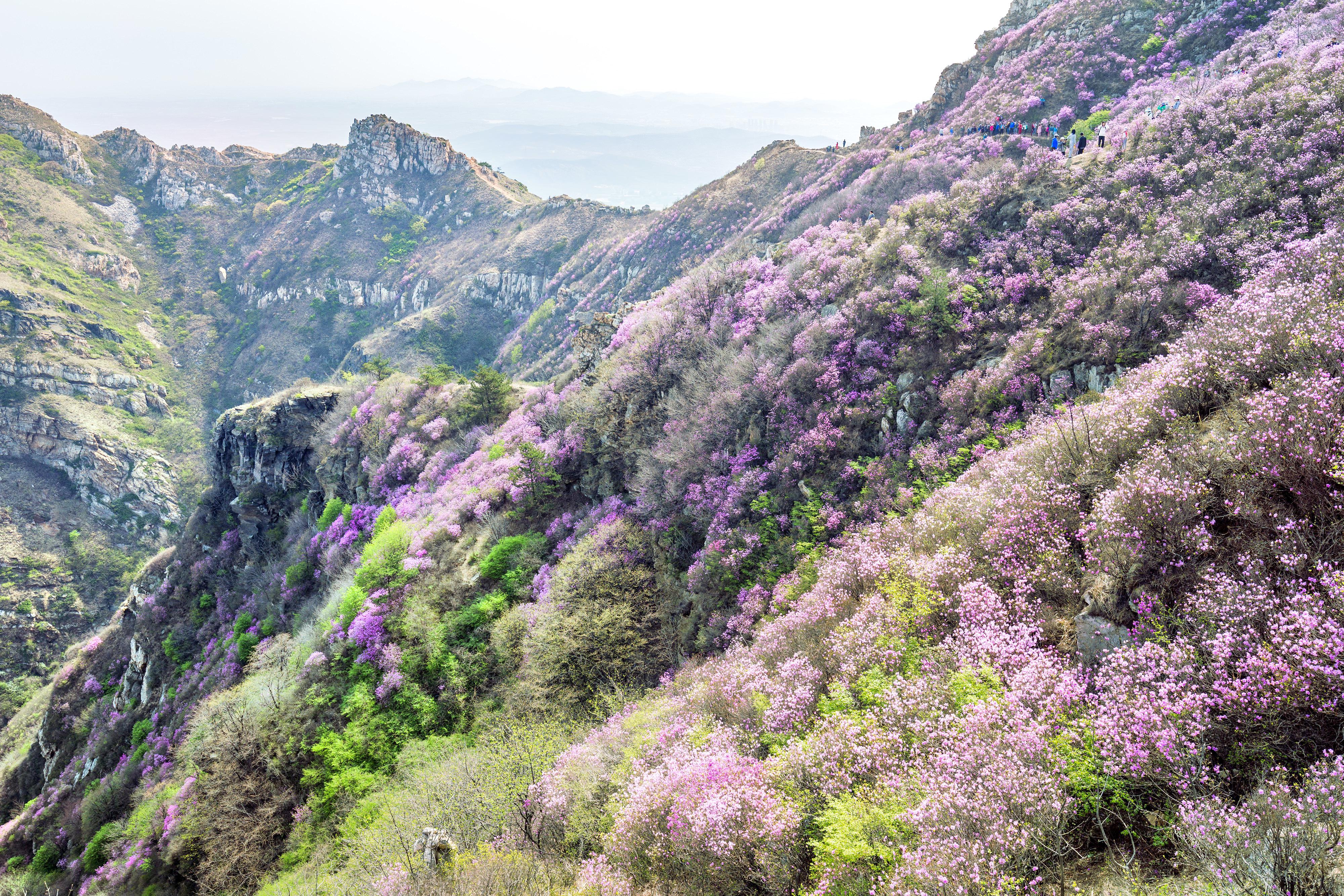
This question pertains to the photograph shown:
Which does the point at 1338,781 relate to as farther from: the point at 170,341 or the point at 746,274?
the point at 170,341

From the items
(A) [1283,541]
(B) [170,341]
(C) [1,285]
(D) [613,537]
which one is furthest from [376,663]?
(B) [170,341]

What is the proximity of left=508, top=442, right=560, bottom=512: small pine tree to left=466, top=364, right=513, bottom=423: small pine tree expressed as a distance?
33.4ft

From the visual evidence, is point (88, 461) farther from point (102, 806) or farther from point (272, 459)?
point (102, 806)

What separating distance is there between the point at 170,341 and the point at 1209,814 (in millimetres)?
130807

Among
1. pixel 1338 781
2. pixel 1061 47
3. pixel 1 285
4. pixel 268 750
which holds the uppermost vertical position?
pixel 1061 47

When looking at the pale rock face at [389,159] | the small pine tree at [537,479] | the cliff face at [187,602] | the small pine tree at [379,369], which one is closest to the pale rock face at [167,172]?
the pale rock face at [389,159]

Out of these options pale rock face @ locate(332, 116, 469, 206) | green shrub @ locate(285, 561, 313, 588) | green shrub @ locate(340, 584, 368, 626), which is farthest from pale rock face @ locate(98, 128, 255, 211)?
green shrub @ locate(340, 584, 368, 626)

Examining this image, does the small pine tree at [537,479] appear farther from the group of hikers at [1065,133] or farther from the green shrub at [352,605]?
the group of hikers at [1065,133]

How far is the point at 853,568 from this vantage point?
428 inches

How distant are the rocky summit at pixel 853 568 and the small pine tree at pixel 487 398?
0.83ft

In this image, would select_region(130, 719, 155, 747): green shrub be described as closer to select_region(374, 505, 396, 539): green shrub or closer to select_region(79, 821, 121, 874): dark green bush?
select_region(79, 821, 121, 874): dark green bush

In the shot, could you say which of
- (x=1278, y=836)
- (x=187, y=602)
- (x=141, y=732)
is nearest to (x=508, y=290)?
(x=187, y=602)

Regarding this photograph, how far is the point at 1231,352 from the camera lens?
7.95 m

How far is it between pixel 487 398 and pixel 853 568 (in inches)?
1117
